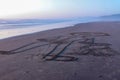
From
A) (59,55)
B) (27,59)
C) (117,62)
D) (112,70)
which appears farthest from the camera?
(59,55)

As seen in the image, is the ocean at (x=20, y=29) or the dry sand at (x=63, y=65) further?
the ocean at (x=20, y=29)

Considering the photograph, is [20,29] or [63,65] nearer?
[63,65]

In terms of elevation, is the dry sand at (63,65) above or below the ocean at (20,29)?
below

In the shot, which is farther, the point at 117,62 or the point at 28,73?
the point at 117,62

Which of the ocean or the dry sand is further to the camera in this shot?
the ocean

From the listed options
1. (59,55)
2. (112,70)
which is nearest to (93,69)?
(112,70)

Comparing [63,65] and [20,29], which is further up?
[20,29]

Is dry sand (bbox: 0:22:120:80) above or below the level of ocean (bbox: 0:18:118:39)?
below

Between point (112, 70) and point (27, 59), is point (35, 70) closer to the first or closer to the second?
point (27, 59)

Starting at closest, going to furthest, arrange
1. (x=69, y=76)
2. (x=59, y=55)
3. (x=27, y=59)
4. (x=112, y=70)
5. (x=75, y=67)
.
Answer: (x=69, y=76)
(x=112, y=70)
(x=75, y=67)
(x=27, y=59)
(x=59, y=55)
